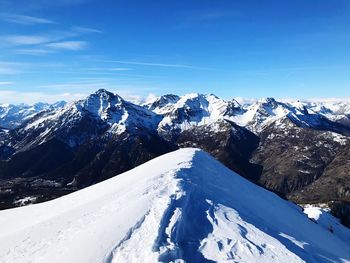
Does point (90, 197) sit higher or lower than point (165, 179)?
lower

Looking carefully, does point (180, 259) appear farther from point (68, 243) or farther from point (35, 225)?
point (35, 225)

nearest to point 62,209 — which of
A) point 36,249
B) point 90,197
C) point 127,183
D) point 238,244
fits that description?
point 90,197

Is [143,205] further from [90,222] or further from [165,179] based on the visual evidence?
[165,179]

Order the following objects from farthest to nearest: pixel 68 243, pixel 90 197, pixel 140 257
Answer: pixel 90 197 < pixel 68 243 < pixel 140 257

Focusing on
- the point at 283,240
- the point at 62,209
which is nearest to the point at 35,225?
the point at 62,209

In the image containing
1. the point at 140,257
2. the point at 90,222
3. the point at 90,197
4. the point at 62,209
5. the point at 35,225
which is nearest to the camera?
the point at 140,257

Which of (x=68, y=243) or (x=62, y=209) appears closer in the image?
(x=68, y=243)
